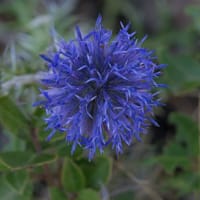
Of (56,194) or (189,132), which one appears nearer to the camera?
(56,194)

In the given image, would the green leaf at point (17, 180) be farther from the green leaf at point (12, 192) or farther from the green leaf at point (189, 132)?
the green leaf at point (189, 132)

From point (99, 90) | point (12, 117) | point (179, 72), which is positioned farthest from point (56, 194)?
point (179, 72)

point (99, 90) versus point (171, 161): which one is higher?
point (99, 90)

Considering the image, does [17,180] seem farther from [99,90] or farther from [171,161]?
[171,161]

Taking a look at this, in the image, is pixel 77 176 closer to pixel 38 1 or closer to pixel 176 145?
pixel 176 145

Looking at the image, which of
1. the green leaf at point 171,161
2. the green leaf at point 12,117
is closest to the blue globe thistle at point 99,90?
the green leaf at point 12,117

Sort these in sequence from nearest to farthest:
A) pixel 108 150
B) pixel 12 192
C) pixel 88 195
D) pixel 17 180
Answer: pixel 17 180, pixel 88 195, pixel 12 192, pixel 108 150

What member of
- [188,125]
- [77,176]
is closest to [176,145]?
[188,125]
